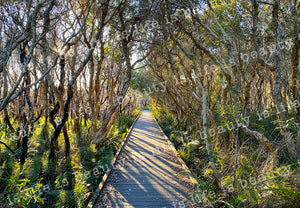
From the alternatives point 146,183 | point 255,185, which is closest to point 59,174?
point 146,183

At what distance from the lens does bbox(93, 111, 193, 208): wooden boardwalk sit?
4250 mm

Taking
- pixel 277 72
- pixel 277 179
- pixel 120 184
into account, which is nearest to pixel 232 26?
pixel 277 72

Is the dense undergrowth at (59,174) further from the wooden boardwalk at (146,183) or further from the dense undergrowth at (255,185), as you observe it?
the dense undergrowth at (255,185)

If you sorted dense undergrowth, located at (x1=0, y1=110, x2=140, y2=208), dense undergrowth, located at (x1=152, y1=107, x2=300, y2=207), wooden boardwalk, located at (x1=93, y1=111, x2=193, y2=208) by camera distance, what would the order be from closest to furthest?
dense undergrowth, located at (x1=152, y1=107, x2=300, y2=207)
dense undergrowth, located at (x1=0, y1=110, x2=140, y2=208)
wooden boardwalk, located at (x1=93, y1=111, x2=193, y2=208)

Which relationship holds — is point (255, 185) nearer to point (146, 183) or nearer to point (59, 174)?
point (146, 183)

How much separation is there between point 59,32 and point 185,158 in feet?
22.6

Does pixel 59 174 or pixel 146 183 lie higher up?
pixel 59 174

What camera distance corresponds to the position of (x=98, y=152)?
7449 mm

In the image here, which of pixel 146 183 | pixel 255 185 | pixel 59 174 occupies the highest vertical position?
pixel 59 174

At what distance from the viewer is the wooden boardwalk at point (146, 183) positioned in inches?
167

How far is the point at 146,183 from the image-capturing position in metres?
5.25

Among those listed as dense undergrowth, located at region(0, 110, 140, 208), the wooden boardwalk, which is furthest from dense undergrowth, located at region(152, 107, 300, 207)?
dense undergrowth, located at region(0, 110, 140, 208)

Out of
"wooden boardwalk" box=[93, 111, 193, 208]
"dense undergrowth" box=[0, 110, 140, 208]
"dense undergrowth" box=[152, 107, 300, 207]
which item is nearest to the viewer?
"dense undergrowth" box=[152, 107, 300, 207]

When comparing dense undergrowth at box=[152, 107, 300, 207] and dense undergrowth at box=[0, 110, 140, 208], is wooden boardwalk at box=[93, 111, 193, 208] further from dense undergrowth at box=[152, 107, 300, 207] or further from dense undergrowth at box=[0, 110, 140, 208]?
dense undergrowth at box=[152, 107, 300, 207]
